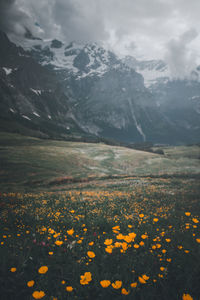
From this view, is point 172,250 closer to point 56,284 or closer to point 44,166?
point 56,284

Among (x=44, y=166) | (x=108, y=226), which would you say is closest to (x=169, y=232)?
(x=108, y=226)

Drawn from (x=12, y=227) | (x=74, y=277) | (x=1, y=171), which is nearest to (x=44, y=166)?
(x=1, y=171)

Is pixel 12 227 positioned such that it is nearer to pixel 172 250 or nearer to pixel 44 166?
pixel 172 250

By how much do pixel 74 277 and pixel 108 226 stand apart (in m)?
2.98

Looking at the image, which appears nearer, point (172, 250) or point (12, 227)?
point (172, 250)

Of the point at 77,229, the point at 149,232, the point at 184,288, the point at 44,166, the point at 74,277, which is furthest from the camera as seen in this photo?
the point at 44,166

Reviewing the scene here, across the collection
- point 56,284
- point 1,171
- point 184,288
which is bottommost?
point 1,171

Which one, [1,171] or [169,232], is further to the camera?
[1,171]

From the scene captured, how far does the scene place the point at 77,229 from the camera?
6082 millimetres

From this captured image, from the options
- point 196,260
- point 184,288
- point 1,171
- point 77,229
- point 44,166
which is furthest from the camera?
point 44,166

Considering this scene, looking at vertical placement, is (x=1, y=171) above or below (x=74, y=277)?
below

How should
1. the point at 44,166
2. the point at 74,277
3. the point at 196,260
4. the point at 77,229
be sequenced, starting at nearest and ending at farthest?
the point at 74,277, the point at 196,260, the point at 77,229, the point at 44,166

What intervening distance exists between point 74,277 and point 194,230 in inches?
172

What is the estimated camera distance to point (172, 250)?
4242mm
